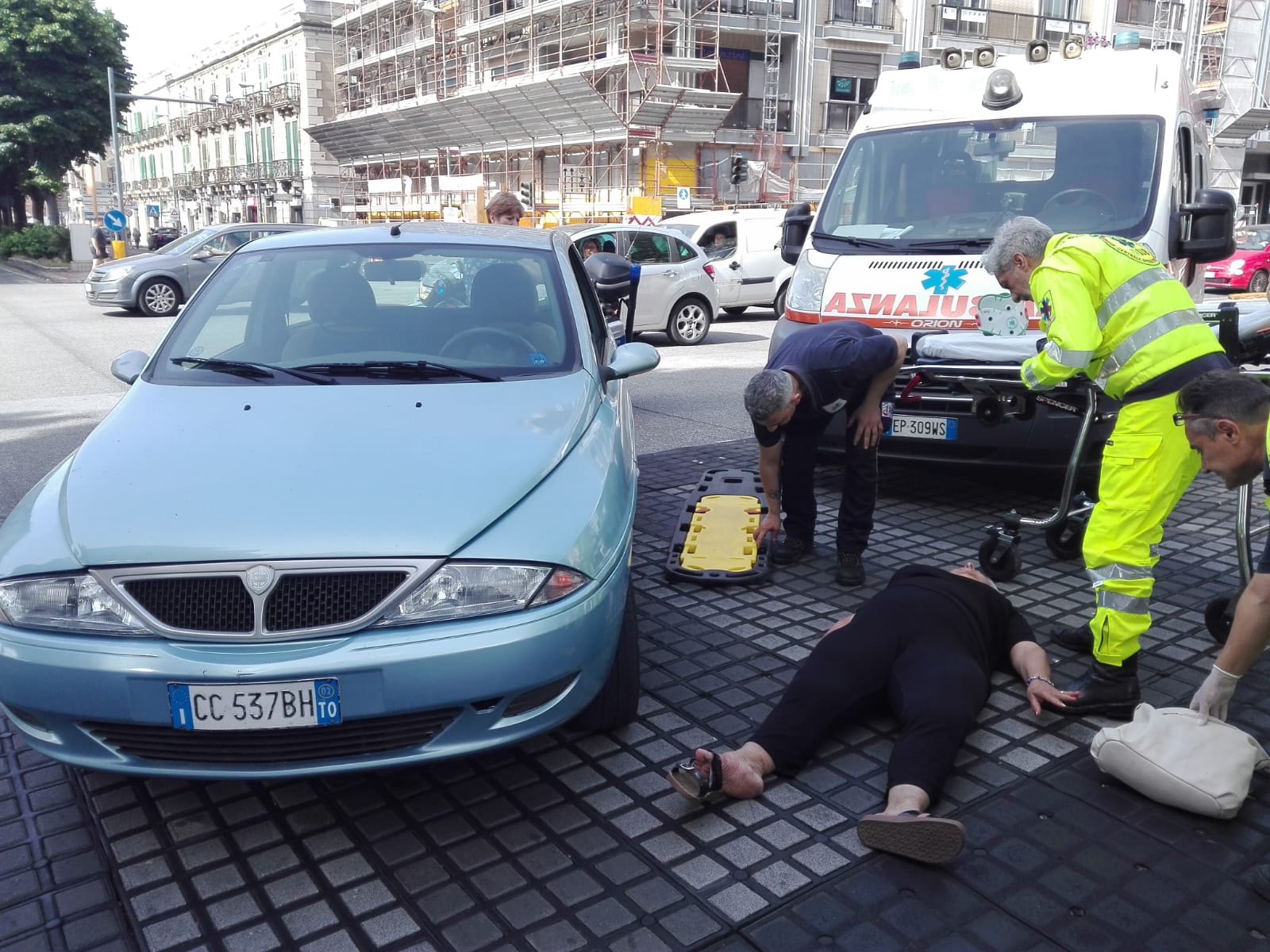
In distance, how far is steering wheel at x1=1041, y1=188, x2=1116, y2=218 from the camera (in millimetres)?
6180

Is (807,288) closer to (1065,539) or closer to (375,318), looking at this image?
(1065,539)

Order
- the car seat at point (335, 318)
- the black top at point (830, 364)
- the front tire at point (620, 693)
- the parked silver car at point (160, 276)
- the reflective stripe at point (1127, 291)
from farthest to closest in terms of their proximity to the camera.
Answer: the parked silver car at point (160, 276)
the black top at point (830, 364)
the car seat at point (335, 318)
the reflective stripe at point (1127, 291)
the front tire at point (620, 693)

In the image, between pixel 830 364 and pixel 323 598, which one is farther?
pixel 830 364

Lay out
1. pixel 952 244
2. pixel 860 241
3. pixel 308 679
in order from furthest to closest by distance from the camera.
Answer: pixel 860 241 < pixel 952 244 < pixel 308 679

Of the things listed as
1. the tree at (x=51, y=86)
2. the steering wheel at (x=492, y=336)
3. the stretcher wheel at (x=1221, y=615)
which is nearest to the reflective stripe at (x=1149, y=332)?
the stretcher wheel at (x=1221, y=615)

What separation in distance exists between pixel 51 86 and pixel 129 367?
4671 centimetres

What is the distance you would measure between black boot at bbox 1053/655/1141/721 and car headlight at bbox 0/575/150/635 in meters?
3.00

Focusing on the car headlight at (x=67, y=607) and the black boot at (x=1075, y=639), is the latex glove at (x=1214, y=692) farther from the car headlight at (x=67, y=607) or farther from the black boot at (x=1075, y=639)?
the car headlight at (x=67, y=607)

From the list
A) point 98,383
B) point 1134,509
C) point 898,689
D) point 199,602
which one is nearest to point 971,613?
point 898,689

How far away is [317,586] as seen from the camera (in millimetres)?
2742

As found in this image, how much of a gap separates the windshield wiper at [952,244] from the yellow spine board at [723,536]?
188 centimetres

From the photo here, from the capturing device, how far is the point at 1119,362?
12.6ft

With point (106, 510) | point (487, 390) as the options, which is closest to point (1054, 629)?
point (487, 390)

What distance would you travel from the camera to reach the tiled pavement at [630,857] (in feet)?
8.59
